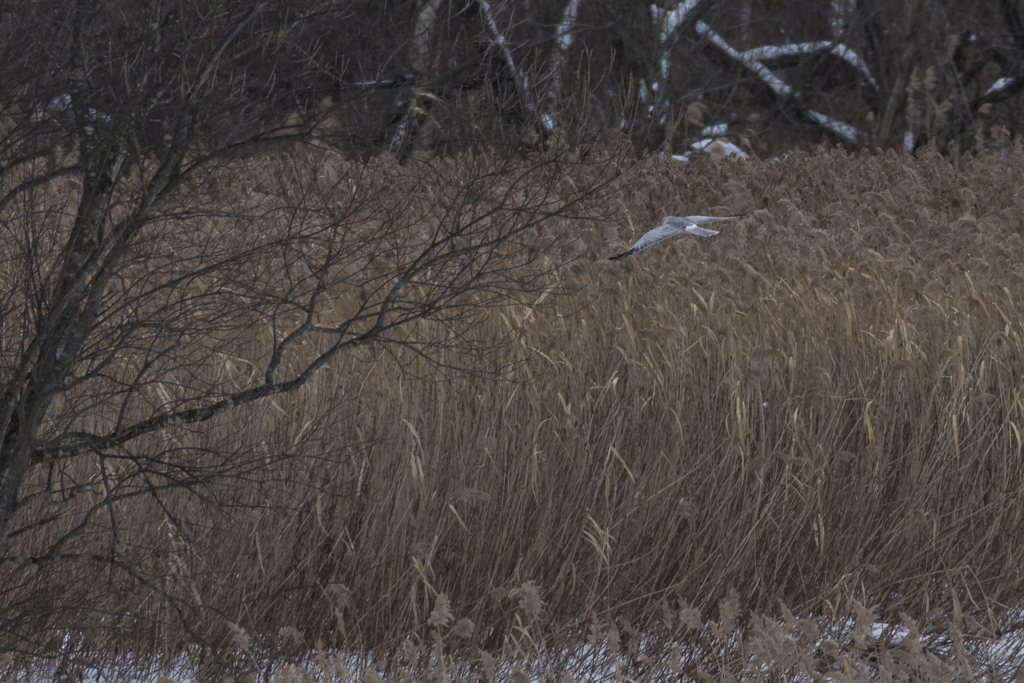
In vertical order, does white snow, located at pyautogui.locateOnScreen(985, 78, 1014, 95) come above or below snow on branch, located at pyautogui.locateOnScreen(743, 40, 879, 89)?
below

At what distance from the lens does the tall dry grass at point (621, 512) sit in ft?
9.34

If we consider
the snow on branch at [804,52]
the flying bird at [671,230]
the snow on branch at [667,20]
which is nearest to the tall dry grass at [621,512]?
the flying bird at [671,230]

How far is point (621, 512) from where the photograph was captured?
10.4 feet

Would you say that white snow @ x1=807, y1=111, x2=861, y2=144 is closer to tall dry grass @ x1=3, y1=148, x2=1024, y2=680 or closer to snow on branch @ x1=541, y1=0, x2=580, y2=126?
snow on branch @ x1=541, y1=0, x2=580, y2=126

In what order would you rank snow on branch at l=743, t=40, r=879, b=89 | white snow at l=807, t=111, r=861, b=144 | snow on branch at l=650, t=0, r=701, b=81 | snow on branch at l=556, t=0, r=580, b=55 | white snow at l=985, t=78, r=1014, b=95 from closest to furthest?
1. snow on branch at l=556, t=0, r=580, b=55
2. snow on branch at l=650, t=0, r=701, b=81
3. white snow at l=985, t=78, r=1014, b=95
4. snow on branch at l=743, t=40, r=879, b=89
5. white snow at l=807, t=111, r=861, b=144

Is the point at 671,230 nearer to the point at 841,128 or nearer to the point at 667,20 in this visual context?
the point at 667,20

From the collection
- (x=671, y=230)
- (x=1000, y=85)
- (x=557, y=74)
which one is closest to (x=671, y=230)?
(x=671, y=230)

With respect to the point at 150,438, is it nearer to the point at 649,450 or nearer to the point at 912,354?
the point at 649,450

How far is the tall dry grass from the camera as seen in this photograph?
2848mm

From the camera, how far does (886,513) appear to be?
339 cm

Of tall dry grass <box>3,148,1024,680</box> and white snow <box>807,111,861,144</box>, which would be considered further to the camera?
white snow <box>807,111,861,144</box>

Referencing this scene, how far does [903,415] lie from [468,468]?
5.11 feet

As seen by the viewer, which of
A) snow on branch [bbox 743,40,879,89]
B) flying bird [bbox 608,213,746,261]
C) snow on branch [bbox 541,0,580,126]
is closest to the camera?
snow on branch [bbox 541,0,580,126]

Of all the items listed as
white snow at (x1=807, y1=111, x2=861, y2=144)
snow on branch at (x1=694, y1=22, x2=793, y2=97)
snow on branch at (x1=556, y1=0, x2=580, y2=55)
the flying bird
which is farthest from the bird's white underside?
white snow at (x1=807, y1=111, x2=861, y2=144)
